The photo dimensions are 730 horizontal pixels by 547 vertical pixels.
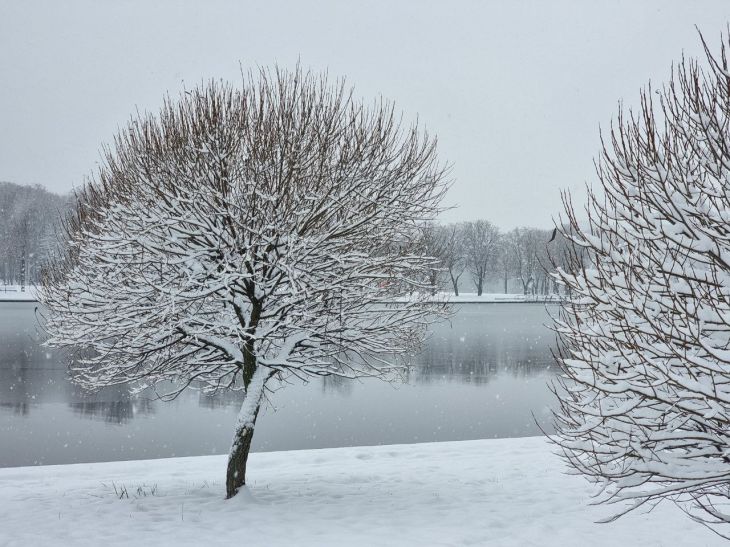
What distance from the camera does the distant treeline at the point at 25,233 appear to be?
86688 mm

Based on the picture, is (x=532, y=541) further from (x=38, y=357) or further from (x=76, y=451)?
(x=38, y=357)

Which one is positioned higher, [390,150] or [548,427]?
[390,150]

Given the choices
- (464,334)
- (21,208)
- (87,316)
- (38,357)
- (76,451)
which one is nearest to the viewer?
(87,316)

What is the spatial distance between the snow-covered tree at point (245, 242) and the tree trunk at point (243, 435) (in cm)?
2

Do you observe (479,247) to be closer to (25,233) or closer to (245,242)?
(25,233)

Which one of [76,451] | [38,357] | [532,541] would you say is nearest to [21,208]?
[38,357]

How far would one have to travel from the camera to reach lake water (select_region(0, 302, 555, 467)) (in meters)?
18.7

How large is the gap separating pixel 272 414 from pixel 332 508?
13771 mm

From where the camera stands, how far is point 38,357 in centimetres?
3228

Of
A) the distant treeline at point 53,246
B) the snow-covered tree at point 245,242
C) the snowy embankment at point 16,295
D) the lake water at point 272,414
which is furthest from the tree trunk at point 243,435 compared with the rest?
the distant treeline at point 53,246

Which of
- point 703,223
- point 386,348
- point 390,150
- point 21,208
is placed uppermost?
point 21,208

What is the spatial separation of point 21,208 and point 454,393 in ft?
316

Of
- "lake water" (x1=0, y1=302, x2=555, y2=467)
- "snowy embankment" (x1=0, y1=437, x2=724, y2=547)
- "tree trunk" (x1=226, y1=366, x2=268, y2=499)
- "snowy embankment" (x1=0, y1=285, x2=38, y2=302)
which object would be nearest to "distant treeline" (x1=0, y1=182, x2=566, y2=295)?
"snowy embankment" (x1=0, y1=285, x2=38, y2=302)

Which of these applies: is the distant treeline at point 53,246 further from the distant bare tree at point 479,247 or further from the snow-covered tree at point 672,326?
the snow-covered tree at point 672,326
